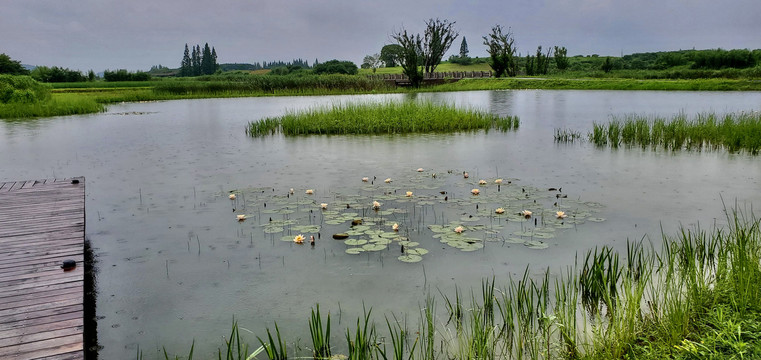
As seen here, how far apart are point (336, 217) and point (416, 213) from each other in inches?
38.5

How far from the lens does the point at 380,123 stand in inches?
580

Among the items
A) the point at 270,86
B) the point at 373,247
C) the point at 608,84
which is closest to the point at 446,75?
the point at 608,84

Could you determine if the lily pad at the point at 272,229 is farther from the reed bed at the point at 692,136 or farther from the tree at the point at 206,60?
the tree at the point at 206,60

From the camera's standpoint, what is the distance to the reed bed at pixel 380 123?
577 inches

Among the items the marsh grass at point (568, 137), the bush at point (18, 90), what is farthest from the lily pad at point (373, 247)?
the bush at point (18, 90)

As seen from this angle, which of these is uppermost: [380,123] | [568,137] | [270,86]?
[270,86]

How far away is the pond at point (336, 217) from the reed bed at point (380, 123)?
195 cm

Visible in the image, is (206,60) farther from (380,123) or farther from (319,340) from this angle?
(319,340)

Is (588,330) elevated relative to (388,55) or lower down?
lower down

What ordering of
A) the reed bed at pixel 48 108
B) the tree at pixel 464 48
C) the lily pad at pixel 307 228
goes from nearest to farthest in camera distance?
the lily pad at pixel 307 228
the reed bed at pixel 48 108
the tree at pixel 464 48

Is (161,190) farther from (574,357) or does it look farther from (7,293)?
(574,357)

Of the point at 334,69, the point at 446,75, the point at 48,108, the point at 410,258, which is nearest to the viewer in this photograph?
the point at 410,258

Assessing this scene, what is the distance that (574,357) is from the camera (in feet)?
10.4

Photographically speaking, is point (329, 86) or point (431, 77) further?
point (431, 77)
